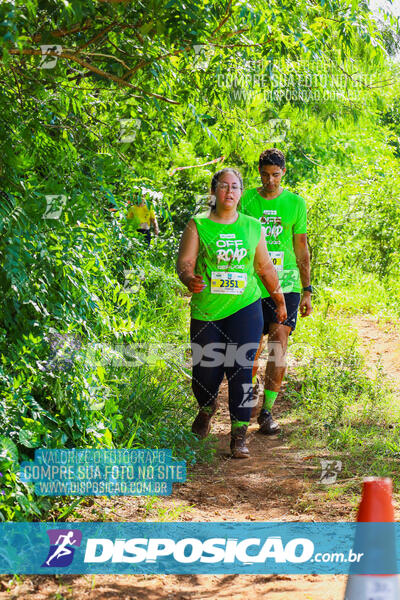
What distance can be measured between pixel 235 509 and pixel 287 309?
6.78ft

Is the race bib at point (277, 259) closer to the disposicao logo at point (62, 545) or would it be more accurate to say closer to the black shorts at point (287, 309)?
the black shorts at point (287, 309)

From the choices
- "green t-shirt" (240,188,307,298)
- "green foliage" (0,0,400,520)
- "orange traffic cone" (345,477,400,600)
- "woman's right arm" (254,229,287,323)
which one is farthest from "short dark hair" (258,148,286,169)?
"orange traffic cone" (345,477,400,600)

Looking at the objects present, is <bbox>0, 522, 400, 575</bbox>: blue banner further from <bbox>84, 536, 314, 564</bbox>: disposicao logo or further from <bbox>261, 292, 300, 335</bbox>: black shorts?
<bbox>261, 292, 300, 335</bbox>: black shorts

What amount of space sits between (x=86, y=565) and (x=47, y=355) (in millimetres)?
1219

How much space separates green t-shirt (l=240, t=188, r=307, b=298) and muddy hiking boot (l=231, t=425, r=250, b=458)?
1144mm

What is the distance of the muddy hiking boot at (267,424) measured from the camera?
601cm

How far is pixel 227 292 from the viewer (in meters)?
5.22

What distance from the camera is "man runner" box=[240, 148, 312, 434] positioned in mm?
6016

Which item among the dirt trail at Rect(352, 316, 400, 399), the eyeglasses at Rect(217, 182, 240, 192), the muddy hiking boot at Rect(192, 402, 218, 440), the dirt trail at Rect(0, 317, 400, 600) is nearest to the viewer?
the dirt trail at Rect(0, 317, 400, 600)

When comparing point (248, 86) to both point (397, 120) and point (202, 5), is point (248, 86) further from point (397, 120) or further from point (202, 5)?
point (397, 120)

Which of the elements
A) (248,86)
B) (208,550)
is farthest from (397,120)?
(208,550)

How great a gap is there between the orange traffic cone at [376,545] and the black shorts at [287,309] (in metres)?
3.38

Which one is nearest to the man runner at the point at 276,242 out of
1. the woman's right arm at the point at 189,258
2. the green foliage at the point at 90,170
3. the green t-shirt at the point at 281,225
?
the green t-shirt at the point at 281,225

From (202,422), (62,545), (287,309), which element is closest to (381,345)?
(287,309)
